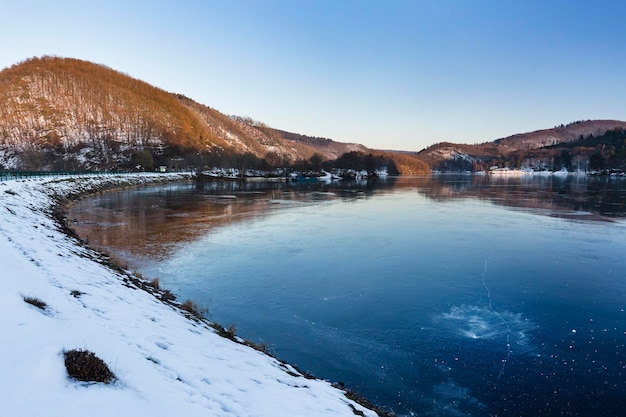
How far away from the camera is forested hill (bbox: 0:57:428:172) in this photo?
126500 millimetres

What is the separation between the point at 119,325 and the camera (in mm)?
6504

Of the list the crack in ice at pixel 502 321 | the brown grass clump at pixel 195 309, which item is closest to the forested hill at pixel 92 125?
the brown grass clump at pixel 195 309

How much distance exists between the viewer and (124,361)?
15.9 ft

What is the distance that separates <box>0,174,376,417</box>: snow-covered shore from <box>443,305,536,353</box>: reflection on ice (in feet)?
15.6

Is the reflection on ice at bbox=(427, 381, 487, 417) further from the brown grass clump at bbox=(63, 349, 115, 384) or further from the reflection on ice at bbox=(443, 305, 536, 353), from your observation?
the brown grass clump at bbox=(63, 349, 115, 384)

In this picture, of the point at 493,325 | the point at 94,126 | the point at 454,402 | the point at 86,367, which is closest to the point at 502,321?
the point at 493,325

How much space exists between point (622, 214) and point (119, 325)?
124ft

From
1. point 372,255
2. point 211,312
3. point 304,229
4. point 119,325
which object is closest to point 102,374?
point 119,325

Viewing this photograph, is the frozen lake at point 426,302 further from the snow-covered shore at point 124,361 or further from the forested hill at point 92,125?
the forested hill at point 92,125

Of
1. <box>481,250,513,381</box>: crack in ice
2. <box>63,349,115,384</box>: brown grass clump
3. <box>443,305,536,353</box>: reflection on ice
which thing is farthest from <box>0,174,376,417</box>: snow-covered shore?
<box>443,305,536,353</box>: reflection on ice

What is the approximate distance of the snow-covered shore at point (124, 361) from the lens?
371 cm

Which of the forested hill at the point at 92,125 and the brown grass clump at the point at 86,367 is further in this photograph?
the forested hill at the point at 92,125

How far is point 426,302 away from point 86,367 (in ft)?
31.3

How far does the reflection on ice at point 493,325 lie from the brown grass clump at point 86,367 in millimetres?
8148
